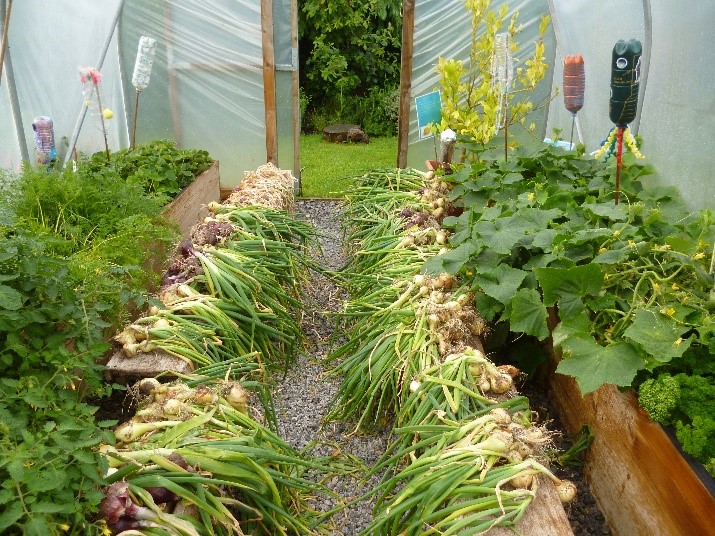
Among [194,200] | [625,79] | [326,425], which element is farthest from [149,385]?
[194,200]

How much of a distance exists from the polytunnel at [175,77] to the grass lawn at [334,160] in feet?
1.86

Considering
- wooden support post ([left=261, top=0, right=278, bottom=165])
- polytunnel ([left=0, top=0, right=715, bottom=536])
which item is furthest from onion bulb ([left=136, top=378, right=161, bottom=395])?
wooden support post ([left=261, top=0, right=278, bottom=165])

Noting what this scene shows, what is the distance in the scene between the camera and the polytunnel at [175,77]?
151 inches

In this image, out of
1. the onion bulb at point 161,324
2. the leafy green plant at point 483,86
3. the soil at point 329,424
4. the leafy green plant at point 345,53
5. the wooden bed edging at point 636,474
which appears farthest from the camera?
the leafy green plant at point 345,53

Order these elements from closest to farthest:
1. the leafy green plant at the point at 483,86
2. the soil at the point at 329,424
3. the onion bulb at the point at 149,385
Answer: the onion bulb at the point at 149,385 → the soil at the point at 329,424 → the leafy green plant at the point at 483,86

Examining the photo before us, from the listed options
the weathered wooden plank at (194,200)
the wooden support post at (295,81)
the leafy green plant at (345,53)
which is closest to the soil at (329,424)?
the weathered wooden plank at (194,200)

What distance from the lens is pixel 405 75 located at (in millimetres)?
4812

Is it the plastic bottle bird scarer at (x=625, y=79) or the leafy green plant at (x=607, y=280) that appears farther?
the plastic bottle bird scarer at (x=625, y=79)

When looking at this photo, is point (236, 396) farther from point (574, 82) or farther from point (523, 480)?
point (574, 82)

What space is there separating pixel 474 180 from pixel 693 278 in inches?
52.8

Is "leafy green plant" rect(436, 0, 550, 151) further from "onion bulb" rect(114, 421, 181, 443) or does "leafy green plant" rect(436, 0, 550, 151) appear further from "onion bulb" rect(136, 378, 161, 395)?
"onion bulb" rect(114, 421, 181, 443)

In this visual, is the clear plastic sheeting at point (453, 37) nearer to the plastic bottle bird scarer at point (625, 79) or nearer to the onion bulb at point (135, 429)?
the plastic bottle bird scarer at point (625, 79)

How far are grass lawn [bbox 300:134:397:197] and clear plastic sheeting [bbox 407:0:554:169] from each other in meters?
1.10

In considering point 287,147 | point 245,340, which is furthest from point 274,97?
point 245,340
